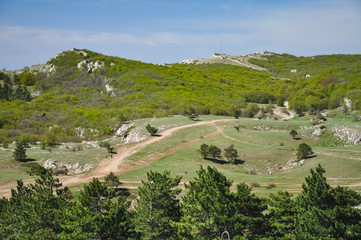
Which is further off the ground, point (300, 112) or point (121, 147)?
point (300, 112)

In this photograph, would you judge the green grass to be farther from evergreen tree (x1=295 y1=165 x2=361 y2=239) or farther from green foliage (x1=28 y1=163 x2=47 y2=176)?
evergreen tree (x1=295 y1=165 x2=361 y2=239)

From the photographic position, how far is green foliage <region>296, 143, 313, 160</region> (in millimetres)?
49112

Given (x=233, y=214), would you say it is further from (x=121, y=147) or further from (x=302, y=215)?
(x=121, y=147)

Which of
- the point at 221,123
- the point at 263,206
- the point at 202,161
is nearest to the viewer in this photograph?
the point at 263,206

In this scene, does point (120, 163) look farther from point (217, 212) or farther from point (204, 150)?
point (217, 212)

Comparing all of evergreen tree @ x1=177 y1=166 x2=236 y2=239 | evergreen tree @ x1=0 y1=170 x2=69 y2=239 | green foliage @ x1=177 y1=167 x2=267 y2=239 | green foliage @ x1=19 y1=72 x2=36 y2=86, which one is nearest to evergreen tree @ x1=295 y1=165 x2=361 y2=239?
green foliage @ x1=177 y1=167 x2=267 y2=239

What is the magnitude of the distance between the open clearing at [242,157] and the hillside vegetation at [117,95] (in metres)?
18.4

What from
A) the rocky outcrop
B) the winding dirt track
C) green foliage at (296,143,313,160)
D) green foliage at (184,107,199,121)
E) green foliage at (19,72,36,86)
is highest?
green foliage at (19,72,36,86)

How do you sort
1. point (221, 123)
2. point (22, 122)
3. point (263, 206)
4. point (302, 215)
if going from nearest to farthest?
point (302, 215) → point (263, 206) → point (221, 123) → point (22, 122)

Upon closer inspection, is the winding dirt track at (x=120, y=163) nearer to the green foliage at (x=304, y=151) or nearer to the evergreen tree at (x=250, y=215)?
the green foliage at (x=304, y=151)

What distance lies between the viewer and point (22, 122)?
84250mm

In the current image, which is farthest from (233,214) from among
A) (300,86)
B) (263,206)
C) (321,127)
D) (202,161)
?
(300,86)

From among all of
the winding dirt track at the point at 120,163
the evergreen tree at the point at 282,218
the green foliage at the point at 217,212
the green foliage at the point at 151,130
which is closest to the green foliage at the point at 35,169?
the winding dirt track at the point at 120,163

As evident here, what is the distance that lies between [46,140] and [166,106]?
4279 centimetres
